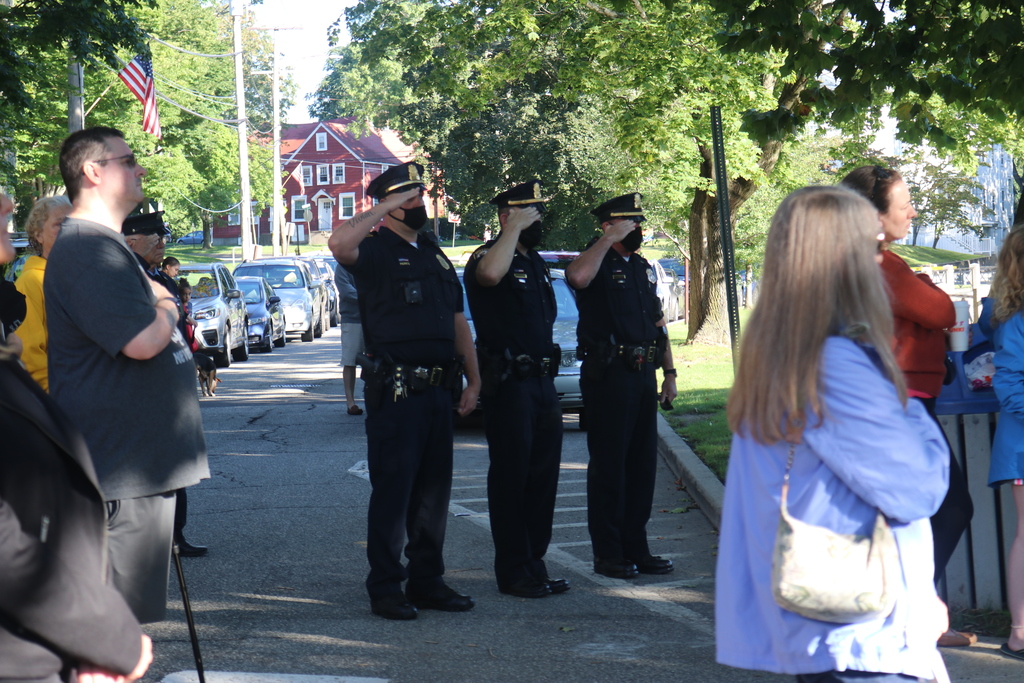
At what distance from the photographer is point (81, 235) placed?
3412 mm

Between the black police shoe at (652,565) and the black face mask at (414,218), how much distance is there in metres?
2.32

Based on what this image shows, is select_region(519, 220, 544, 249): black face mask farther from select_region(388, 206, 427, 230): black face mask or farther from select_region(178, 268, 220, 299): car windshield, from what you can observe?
select_region(178, 268, 220, 299): car windshield

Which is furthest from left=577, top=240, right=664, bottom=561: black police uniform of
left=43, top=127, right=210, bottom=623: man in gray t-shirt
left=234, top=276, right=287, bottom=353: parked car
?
left=234, top=276, right=287, bottom=353: parked car

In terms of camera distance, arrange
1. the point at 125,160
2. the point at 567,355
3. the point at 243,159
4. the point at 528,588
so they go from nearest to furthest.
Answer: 1. the point at 125,160
2. the point at 528,588
3. the point at 567,355
4. the point at 243,159

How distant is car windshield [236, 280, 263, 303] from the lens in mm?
23766

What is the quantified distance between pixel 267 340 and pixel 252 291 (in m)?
1.10

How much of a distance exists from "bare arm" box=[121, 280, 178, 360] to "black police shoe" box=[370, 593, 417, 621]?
2419 mm

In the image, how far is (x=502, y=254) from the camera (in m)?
5.74

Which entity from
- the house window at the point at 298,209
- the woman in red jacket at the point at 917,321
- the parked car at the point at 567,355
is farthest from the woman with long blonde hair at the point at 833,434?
the house window at the point at 298,209

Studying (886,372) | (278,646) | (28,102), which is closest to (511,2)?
(28,102)

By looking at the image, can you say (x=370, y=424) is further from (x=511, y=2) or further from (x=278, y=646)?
(x=511, y=2)

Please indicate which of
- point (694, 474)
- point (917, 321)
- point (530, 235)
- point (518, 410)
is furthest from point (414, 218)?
point (694, 474)

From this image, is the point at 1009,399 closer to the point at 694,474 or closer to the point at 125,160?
the point at 125,160

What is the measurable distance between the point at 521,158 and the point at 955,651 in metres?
35.6
